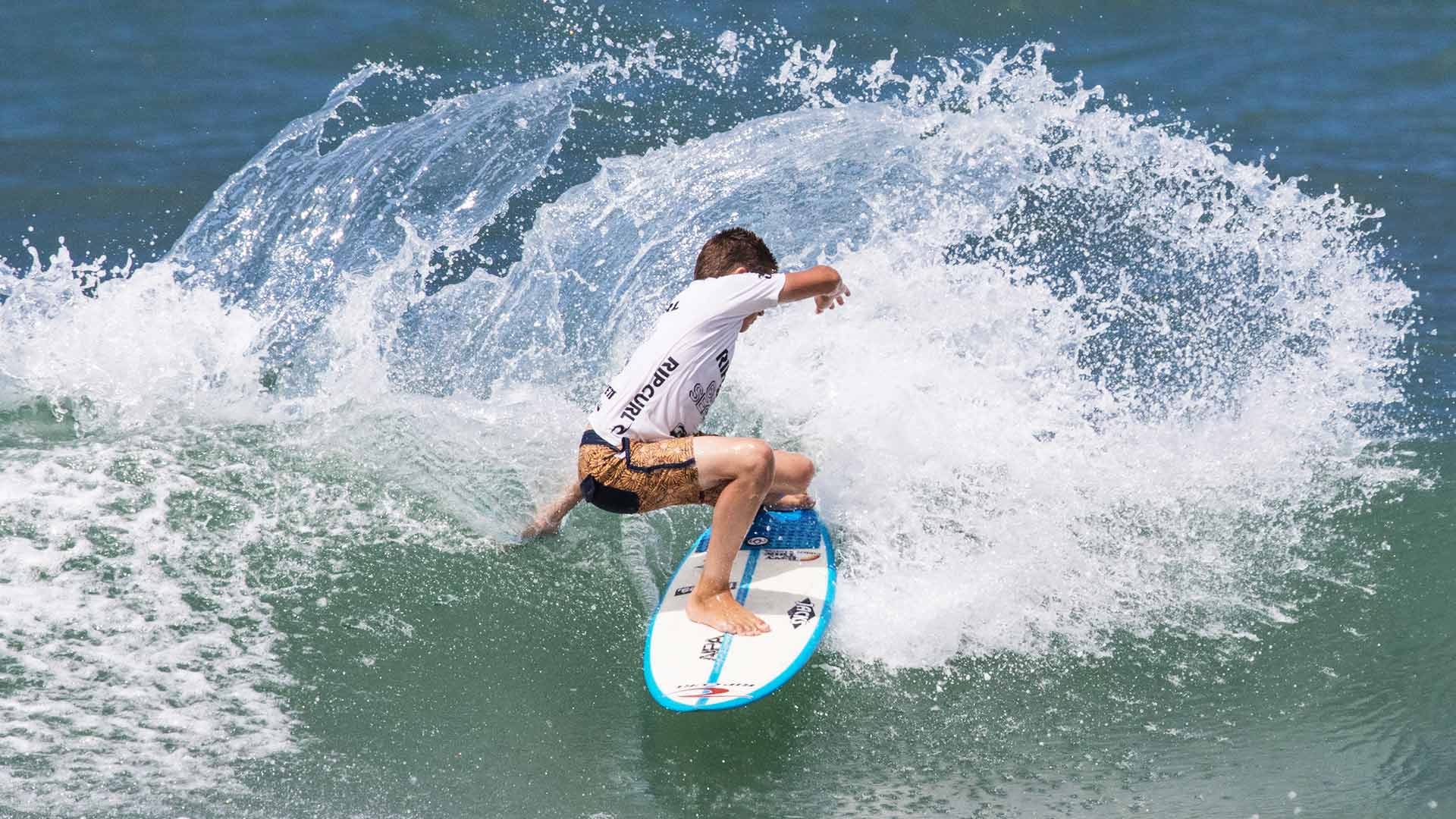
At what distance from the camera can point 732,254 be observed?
19.1ft

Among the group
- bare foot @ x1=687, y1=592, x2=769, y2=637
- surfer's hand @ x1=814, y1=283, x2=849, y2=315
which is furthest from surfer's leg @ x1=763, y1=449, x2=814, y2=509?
surfer's hand @ x1=814, y1=283, x2=849, y2=315

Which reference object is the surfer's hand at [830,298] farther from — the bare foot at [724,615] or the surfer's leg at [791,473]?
the bare foot at [724,615]

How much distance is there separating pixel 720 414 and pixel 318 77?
5.95m

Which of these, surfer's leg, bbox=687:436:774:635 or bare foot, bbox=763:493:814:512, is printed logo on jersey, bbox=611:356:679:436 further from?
bare foot, bbox=763:493:814:512

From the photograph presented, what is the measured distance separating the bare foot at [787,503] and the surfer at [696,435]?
0.77m

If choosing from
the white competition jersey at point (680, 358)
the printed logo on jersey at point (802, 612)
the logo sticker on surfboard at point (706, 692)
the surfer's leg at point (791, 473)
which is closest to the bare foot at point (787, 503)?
the surfer's leg at point (791, 473)

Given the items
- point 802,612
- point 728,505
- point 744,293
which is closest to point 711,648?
point 802,612

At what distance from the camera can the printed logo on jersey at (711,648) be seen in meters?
5.44

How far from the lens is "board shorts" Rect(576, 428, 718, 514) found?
563 cm

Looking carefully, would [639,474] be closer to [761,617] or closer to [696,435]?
[696,435]

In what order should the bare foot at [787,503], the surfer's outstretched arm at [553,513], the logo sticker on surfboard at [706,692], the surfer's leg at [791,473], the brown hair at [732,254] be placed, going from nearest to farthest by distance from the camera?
the logo sticker on surfboard at [706,692] → the brown hair at [732,254] → the surfer's leg at [791,473] → the surfer's outstretched arm at [553,513] → the bare foot at [787,503]

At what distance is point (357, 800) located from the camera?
4746 mm

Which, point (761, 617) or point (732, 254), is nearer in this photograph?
point (761, 617)

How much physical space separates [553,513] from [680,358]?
3.85ft
